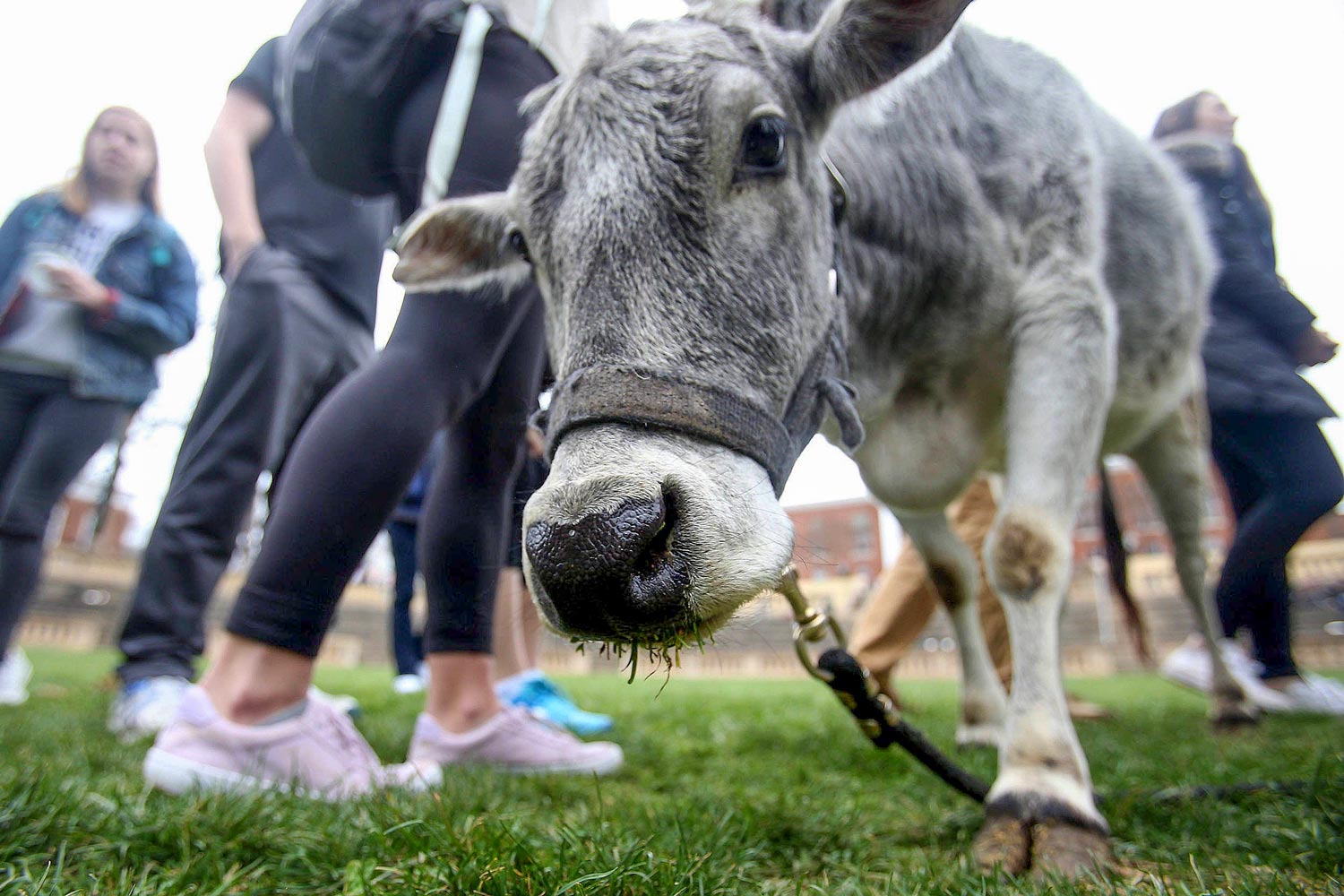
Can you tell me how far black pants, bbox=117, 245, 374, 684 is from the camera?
3.47 m

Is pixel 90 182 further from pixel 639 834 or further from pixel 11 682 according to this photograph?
pixel 639 834

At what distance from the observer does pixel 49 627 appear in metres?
19.2

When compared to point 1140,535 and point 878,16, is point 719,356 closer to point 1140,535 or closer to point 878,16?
point 878,16

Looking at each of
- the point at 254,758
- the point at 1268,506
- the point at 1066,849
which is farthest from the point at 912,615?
the point at 254,758

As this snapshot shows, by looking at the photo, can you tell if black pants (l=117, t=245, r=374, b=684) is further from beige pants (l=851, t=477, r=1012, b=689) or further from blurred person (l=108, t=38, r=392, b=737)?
beige pants (l=851, t=477, r=1012, b=689)

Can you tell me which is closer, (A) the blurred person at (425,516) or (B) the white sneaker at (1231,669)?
(A) the blurred person at (425,516)

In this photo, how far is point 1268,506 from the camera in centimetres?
472

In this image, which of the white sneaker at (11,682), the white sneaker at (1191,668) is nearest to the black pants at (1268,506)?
the white sneaker at (1191,668)

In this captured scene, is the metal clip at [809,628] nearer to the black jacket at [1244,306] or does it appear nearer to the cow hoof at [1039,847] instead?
the cow hoof at [1039,847]

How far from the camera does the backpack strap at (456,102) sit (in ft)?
7.07

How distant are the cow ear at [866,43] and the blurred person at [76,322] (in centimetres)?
390

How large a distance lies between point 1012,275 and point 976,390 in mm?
377

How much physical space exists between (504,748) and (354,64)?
200 cm

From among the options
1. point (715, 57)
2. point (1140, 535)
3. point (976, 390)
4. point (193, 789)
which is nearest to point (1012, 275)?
point (976, 390)
